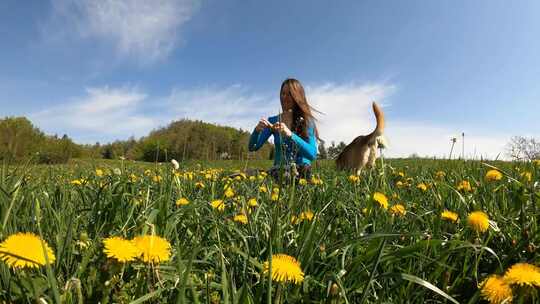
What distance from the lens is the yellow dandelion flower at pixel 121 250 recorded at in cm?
82

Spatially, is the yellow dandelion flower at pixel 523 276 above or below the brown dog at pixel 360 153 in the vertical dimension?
below

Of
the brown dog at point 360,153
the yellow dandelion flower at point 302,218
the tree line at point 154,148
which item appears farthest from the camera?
the brown dog at point 360,153

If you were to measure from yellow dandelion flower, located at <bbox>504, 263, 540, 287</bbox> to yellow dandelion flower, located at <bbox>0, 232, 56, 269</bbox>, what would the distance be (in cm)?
96

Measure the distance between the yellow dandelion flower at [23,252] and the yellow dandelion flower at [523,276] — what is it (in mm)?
956

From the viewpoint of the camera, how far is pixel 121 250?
84 cm

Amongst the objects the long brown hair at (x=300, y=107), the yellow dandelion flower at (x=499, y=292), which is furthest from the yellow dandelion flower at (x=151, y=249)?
the long brown hair at (x=300, y=107)

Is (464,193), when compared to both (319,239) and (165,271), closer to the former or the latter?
(319,239)

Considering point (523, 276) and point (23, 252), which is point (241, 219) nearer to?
point (23, 252)

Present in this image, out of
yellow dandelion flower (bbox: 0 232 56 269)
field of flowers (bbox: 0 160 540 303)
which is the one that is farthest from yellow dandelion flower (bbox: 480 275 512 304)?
yellow dandelion flower (bbox: 0 232 56 269)

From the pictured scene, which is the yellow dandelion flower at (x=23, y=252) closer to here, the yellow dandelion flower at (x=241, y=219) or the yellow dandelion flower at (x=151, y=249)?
the yellow dandelion flower at (x=151, y=249)

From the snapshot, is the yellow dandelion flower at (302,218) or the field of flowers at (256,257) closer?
the field of flowers at (256,257)

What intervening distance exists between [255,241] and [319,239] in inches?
9.9

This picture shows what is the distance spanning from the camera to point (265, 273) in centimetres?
90

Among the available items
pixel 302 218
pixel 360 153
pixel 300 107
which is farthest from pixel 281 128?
pixel 360 153
